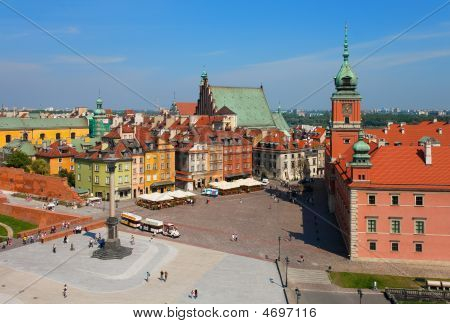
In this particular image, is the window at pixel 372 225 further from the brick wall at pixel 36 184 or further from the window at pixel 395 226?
the brick wall at pixel 36 184

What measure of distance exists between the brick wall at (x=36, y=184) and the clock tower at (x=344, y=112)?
1225 inches

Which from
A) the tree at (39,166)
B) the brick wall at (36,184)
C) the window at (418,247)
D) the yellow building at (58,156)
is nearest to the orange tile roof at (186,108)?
the yellow building at (58,156)

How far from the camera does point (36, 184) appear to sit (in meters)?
67.1

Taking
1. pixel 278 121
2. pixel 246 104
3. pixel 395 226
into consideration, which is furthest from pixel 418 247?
pixel 278 121

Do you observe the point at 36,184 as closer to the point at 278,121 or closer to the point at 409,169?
the point at 409,169

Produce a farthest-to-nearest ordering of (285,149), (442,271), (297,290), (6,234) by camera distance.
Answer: (285,149) → (6,234) → (442,271) → (297,290)

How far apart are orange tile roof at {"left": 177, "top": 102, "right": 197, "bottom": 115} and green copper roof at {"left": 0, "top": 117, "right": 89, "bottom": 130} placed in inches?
891

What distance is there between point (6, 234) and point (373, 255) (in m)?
33.9

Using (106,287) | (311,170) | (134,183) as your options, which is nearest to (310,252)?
(106,287)

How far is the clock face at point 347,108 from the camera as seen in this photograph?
6450cm

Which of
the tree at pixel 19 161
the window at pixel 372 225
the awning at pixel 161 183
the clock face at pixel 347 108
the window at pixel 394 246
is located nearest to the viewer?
the window at pixel 394 246

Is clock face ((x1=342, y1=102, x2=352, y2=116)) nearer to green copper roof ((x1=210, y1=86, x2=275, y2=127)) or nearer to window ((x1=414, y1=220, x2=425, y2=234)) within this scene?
window ((x1=414, y1=220, x2=425, y2=234))

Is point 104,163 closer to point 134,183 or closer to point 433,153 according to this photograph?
point 134,183

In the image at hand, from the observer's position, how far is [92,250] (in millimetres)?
44844
